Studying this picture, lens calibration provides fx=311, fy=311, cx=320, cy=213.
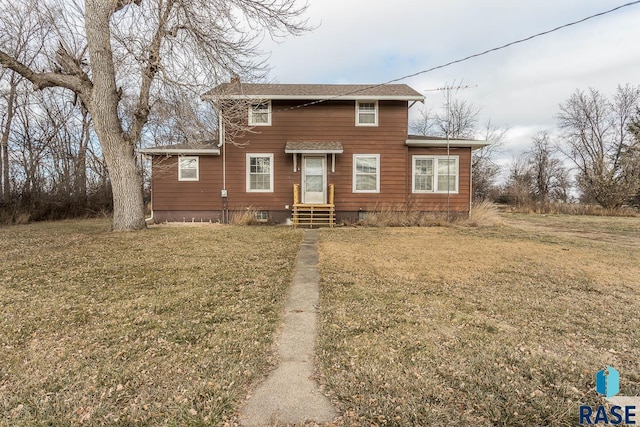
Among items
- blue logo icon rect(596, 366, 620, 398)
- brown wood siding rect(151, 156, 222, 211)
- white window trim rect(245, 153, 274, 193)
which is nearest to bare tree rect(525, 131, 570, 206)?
white window trim rect(245, 153, 274, 193)

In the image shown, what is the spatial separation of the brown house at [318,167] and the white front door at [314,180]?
0.14 feet

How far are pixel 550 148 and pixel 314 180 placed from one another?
31.4 m

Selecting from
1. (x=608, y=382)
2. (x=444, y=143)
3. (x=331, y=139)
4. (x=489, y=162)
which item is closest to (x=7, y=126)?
(x=331, y=139)

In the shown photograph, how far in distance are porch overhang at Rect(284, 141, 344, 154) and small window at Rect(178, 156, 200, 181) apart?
3.91 meters

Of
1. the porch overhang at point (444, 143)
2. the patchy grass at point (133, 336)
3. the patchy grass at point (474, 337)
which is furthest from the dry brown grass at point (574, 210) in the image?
the patchy grass at point (133, 336)

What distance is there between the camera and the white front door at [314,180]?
12938 mm

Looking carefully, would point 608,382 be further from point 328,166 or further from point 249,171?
point 249,171

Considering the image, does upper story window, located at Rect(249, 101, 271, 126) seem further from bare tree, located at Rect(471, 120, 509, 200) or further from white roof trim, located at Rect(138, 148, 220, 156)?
bare tree, located at Rect(471, 120, 509, 200)

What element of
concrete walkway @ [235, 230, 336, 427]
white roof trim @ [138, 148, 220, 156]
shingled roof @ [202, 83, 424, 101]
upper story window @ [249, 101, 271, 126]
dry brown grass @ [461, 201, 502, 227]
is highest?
shingled roof @ [202, 83, 424, 101]

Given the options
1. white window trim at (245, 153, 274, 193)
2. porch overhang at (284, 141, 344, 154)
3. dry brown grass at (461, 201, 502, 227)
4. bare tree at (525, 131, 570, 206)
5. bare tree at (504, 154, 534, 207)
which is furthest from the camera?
bare tree at (525, 131, 570, 206)

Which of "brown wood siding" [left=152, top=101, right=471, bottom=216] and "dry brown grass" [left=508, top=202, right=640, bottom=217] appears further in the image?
"dry brown grass" [left=508, top=202, right=640, bottom=217]

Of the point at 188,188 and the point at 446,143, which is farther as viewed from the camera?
the point at 188,188

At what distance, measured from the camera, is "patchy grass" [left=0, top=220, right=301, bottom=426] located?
1892mm

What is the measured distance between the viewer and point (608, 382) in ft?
6.89
